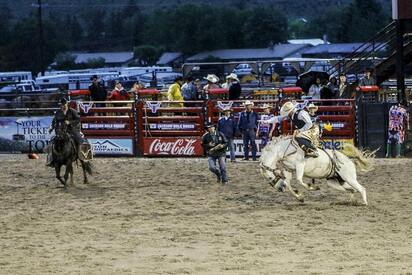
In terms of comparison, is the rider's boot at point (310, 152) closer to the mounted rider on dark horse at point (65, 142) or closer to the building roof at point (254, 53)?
the mounted rider on dark horse at point (65, 142)

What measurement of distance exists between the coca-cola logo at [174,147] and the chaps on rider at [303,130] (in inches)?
364

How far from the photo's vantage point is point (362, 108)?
2417 cm

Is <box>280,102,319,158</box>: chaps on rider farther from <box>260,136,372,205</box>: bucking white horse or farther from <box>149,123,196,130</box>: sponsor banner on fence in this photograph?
<box>149,123,196,130</box>: sponsor banner on fence

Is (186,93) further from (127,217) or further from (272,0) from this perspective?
(272,0)

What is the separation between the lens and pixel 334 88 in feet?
85.7

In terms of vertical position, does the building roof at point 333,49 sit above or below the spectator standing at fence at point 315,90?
above

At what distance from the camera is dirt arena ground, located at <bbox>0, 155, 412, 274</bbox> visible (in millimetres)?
11203

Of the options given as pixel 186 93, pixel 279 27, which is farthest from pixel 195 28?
pixel 186 93

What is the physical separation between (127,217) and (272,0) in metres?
113

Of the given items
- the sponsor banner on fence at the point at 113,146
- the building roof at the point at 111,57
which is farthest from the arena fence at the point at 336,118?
the building roof at the point at 111,57

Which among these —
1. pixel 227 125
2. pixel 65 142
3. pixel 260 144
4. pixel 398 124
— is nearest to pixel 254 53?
pixel 260 144

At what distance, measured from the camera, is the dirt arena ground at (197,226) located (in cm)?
1120

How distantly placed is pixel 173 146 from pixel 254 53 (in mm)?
52636

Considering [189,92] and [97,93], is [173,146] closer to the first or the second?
[189,92]
